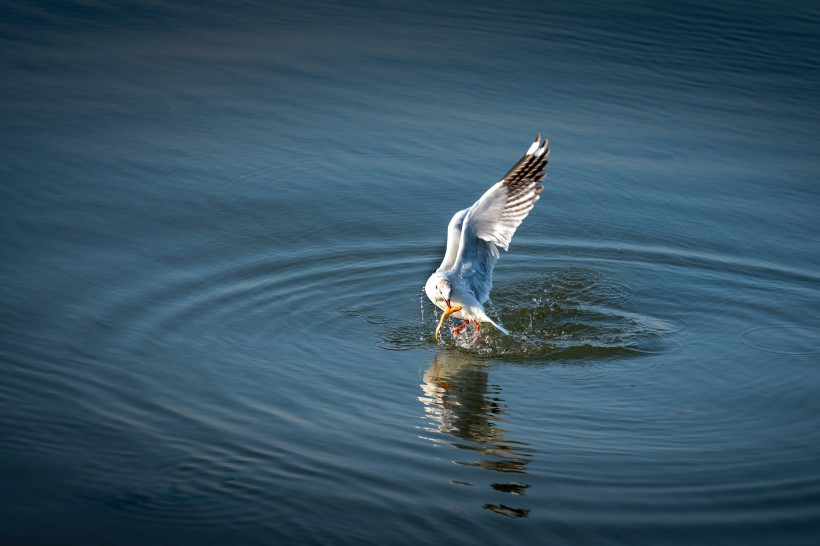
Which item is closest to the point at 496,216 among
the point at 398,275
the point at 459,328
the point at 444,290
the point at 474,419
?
the point at 444,290

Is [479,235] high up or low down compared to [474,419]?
up

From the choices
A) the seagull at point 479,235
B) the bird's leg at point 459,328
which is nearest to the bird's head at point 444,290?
the seagull at point 479,235

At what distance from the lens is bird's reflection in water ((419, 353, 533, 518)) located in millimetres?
7047

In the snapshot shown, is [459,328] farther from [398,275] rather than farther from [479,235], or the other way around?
[398,275]

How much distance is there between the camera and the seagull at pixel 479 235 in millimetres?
9555

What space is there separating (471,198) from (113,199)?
3.81 meters

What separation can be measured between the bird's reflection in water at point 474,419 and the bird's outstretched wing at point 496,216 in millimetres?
1067

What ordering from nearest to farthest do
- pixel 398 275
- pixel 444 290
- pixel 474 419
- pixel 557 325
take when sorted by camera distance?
pixel 474 419, pixel 444 290, pixel 557 325, pixel 398 275

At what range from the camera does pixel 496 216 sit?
32.5ft

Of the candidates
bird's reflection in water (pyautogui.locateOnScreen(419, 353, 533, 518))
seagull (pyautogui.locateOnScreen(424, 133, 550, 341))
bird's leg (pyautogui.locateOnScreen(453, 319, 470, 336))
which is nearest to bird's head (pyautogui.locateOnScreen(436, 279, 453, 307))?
seagull (pyautogui.locateOnScreen(424, 133, 550, 341))

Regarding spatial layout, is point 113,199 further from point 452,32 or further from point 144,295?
point 452,32

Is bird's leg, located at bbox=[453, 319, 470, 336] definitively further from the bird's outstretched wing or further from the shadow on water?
the bird's outstretched wing

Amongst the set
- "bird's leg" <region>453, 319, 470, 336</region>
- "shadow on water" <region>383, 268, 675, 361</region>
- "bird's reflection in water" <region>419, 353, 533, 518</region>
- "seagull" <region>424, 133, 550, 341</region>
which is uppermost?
"seagull" <region>424, 133, 550, 341</region>

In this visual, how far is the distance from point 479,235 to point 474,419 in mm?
2464
